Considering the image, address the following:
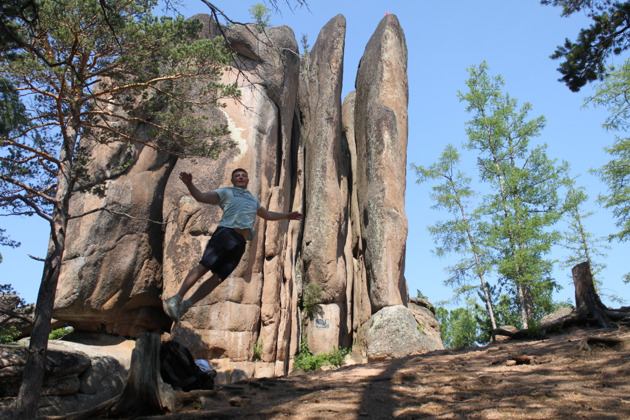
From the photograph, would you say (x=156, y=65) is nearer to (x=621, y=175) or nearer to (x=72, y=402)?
(x=72, y=402)

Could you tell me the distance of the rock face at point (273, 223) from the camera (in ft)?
35.9

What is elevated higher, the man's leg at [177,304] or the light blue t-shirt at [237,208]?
the light blue t-shirt at [237,208]

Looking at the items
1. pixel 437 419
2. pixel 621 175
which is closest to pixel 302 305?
pixel 437 419

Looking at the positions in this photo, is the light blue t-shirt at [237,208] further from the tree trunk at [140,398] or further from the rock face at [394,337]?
the rock face at [394,337]

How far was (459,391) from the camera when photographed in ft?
14.9

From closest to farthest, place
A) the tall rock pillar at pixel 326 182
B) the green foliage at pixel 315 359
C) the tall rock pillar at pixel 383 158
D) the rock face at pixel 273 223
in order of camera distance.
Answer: the rock face at pixel 273 223
the green foliage at pixel 315 359
the tall rock pillar at pixel 326 182
the tall rock pillar at pixel 383 158

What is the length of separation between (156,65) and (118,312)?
5611 millimetres

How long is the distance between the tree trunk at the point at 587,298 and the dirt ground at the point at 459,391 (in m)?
2.60

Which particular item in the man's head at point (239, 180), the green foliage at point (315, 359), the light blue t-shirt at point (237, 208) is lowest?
the green foliage at point (315, 359)

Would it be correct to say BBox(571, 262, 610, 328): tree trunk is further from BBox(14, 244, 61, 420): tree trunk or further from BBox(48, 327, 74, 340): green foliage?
BBox(48, 327, 74, 340): green foliage

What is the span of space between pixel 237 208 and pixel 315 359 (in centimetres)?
837

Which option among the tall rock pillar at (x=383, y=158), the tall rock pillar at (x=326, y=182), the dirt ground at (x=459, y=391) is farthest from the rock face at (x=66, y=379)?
the tall rock pillar at (x=383, y=158)

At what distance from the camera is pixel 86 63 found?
7.94 m

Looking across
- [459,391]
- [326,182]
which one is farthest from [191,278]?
[326,182]
